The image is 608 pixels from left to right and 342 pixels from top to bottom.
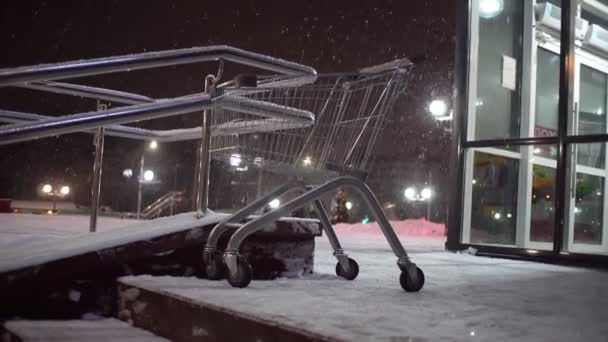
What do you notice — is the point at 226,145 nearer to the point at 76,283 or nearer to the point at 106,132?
the point at 76,283

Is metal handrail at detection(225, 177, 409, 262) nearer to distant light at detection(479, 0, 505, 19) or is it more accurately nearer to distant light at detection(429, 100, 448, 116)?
distant light at detection(479, 0, 505, 19)

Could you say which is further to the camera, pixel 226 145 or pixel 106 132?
pixel 106 132

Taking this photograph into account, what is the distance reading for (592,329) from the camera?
2.04 m

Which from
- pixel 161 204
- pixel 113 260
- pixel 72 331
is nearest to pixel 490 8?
pixel 113 260

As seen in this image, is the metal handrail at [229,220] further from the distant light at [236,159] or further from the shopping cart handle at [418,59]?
the shopping cart handle at [418,59]

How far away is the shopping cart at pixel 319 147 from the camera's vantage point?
9.30 feet

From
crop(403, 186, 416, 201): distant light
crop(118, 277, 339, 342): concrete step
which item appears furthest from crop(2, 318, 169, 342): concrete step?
crop(403, 186, 416, 201): distant light

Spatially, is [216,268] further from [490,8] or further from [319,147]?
[490,8]

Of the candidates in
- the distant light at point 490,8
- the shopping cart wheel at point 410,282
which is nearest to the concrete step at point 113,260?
the shopping cart wheel at point 410,282

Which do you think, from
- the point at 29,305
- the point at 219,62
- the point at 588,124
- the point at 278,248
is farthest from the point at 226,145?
the point at 588,124

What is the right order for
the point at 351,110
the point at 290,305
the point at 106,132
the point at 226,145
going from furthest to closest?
the point at 106,132, the point at 226,145, the point at 351,110, the point at 290,305

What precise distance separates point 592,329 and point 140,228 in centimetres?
239

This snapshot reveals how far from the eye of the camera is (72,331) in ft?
8.04

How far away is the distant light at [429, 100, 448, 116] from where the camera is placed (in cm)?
829
